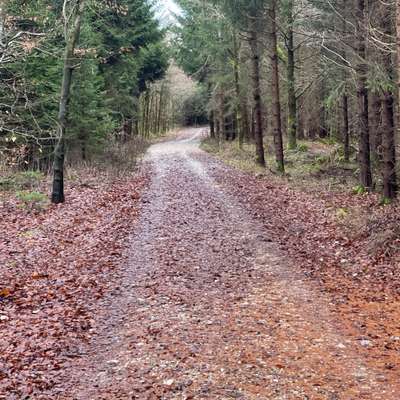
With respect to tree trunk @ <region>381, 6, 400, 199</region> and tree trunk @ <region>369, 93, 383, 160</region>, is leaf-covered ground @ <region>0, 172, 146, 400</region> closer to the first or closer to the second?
tree trunk @ <region>381, 6, 400, 199</region>

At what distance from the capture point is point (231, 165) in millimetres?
24578

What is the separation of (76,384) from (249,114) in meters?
36.4

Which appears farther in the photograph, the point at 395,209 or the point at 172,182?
the point at 172,182

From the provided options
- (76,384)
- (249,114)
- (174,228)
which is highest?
(249,114)

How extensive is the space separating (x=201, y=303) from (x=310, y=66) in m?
18.6

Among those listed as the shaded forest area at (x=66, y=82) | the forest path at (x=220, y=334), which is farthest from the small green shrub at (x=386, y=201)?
the shaded forest area at (x=66, y=82)

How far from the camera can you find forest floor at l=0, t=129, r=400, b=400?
16.7 ft

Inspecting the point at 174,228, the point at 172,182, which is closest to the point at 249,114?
the point at 172,182

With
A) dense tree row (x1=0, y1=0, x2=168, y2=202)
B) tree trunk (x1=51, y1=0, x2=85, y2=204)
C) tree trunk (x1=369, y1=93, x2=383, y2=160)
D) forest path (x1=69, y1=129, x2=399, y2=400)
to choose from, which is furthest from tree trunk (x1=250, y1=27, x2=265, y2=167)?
forest path (x1=69, y1=129, x2=399, y2=400)

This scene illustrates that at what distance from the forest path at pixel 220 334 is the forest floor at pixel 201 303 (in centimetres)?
2

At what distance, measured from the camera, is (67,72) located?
15.0 metres

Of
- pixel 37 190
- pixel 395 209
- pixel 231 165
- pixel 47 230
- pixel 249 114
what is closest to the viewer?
pixel 395 209

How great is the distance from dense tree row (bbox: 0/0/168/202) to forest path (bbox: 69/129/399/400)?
528cm

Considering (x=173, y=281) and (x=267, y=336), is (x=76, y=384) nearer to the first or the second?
(x=267, y=336)
